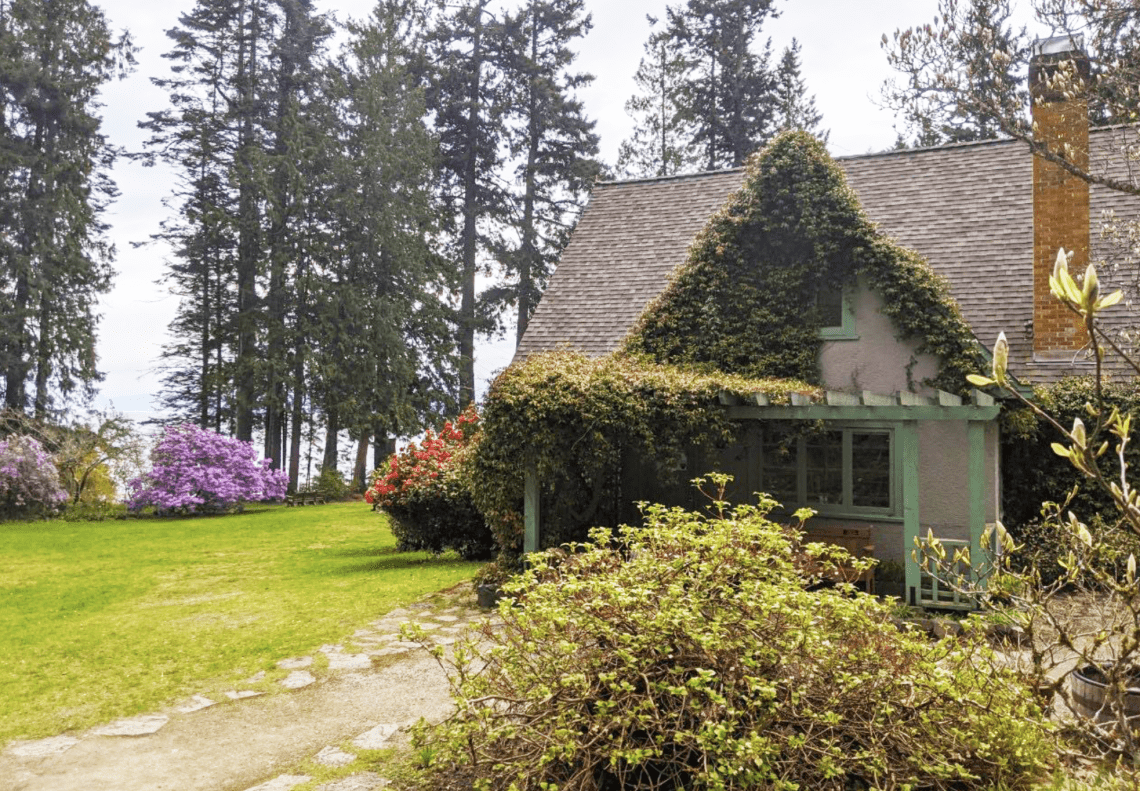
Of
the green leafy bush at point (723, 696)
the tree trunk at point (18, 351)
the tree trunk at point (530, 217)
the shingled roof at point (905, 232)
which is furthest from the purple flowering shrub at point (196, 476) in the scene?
the green leafy bush at point (723, 696)

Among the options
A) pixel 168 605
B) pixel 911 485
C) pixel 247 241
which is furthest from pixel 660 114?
pixel 168 605

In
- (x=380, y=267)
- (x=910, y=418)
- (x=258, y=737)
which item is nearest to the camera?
(x=258, y=737)

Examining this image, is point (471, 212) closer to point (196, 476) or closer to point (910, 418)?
point (196, 476)

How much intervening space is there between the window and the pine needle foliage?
977 millimetres

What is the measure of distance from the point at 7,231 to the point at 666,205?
2051 centimetres

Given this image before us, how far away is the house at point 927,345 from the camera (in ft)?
31.8

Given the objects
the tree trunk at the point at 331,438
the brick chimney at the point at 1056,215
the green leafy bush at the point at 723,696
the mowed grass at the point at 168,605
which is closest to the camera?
the green leafy bush at the point at 723,696

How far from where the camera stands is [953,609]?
9094mm

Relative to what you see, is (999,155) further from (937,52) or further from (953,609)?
(953,609)

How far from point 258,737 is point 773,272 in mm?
9143

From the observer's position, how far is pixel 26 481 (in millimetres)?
20453

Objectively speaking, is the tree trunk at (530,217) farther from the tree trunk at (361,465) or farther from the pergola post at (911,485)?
the pergola post at (911,485)

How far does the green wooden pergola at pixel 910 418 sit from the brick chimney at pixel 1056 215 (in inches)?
108

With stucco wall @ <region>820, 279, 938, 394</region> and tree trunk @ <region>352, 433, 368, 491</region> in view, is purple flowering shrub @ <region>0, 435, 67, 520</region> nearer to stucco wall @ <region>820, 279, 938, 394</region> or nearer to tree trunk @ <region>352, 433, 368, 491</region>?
tree trunk @ <region>352, 433, 368, 491</region>
